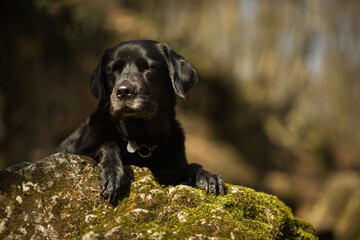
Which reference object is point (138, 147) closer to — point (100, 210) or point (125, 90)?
point (125, 90)

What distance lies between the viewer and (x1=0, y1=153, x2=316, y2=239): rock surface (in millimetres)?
2402

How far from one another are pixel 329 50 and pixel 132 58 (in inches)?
567

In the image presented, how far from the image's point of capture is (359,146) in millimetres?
17750

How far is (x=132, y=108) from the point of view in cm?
340

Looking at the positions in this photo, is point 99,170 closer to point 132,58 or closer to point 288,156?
point 132,58

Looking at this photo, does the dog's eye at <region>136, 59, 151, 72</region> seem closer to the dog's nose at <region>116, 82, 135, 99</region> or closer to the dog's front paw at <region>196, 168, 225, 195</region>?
the dog's nose at <region>116, 82, 135, 99</region>

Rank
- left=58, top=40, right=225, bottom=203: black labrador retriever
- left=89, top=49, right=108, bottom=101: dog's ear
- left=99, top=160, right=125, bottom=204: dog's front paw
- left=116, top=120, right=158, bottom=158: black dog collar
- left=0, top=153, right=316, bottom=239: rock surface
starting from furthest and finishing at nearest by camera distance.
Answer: left=89, top=49, right=108, bottom=101: dog's ear < left=116, top=120, right=158, bottom=158: black dog collar < left=58, top=40, right=225, bottom=203: black labrador retriever < left=99, top=160, right=125, bottom=204: dog's front paw < left=0, top=153, right=316, bottom=239: rock surface

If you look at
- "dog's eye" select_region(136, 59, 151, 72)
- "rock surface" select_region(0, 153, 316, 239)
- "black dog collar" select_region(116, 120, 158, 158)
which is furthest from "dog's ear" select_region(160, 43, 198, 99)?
"rock surface" select_region(0, 153, 316, 239)

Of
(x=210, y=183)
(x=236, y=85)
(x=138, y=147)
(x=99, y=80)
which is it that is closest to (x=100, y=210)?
(x=210, y=183)

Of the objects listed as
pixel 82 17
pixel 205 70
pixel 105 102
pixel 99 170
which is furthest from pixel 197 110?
pixel 99 170

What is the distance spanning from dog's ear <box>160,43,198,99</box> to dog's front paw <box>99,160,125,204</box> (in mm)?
1195

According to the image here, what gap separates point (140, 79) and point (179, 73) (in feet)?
1.62

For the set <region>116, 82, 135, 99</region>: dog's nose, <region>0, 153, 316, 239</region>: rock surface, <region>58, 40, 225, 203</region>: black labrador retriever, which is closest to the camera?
<region>0, 153, 316, 239</region>: rock surface

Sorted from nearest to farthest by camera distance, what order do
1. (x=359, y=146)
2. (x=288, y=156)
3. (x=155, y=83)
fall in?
(x=155, y=83) < (x=288, y=156) < (x=359, y=146)
